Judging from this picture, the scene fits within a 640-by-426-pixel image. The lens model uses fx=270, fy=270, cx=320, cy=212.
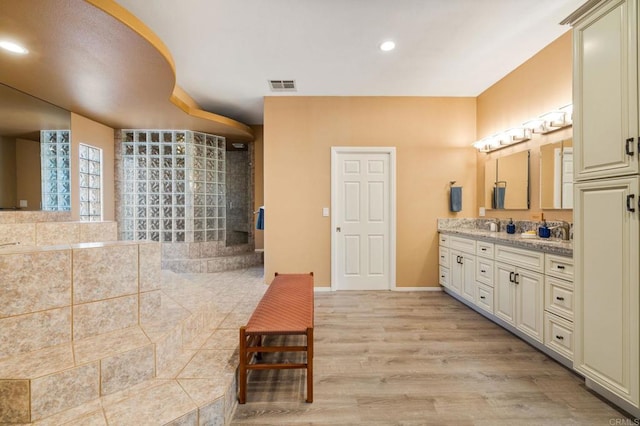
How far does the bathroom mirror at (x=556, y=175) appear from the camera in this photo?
2.48 meters

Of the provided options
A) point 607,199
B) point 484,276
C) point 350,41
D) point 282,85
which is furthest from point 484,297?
point 282,85

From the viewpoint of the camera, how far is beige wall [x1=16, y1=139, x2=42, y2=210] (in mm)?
2908

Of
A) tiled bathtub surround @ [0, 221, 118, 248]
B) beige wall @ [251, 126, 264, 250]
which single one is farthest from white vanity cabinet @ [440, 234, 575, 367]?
tiled bathtub surround @ [0, 221, 118, 248]

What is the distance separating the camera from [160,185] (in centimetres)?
430

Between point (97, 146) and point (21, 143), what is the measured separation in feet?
3.11

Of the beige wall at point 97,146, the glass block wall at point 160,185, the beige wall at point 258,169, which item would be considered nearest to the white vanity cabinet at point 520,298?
the beige wall at point 258,169

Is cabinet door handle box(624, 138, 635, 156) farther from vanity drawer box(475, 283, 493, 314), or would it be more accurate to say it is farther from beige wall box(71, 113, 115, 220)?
beige wall box(71, 113, 115, 220)

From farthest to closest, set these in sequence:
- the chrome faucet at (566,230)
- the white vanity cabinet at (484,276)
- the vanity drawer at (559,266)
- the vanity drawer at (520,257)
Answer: the white vanity cabinet at (484,276) < the chrome faucet at (566,230) < the vanity drawer at (520,257) < the vanity drawer at (559,266)

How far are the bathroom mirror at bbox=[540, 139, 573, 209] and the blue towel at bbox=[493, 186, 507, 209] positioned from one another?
1.79 ft

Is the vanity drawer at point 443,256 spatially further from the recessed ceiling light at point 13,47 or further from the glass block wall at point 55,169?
the glass block wall at point 55,169

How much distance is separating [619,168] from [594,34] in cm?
83

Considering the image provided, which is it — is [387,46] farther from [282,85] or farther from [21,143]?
[21,143]

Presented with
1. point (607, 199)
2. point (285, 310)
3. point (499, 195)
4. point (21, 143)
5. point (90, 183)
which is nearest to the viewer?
point (607, 199)

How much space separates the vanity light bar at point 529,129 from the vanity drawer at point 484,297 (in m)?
1.70
